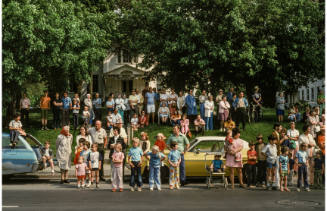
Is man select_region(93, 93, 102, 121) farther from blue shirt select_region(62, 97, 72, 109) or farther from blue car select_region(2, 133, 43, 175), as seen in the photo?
blue car select_region(2, 133, 43, 175)

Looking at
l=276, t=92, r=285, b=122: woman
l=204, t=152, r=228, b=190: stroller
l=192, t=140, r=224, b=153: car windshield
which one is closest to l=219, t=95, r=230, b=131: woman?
l=276, t=92, r=285, b=122: woman

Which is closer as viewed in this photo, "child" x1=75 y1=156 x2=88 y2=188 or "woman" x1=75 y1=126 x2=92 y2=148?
"child" x1=75 y1=156 x2=88 y2=188

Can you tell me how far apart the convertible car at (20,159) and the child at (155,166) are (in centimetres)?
353

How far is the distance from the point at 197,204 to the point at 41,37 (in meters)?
15.2

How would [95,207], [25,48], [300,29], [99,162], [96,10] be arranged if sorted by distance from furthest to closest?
[96,10], [300,29], [25,48], [99,162], [95,207]

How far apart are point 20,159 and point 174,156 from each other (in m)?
4.48

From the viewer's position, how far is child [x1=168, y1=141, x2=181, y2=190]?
14.9 meters

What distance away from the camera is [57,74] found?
94.1 feet

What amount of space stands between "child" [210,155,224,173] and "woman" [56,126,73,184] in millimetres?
4340

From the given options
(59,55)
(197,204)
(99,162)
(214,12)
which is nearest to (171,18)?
(214,12)

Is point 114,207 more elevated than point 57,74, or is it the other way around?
point 57,74

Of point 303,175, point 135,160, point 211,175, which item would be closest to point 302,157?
point 303,175

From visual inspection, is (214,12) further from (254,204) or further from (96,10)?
(254,204)

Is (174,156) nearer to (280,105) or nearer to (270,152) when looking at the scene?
(270,152)
